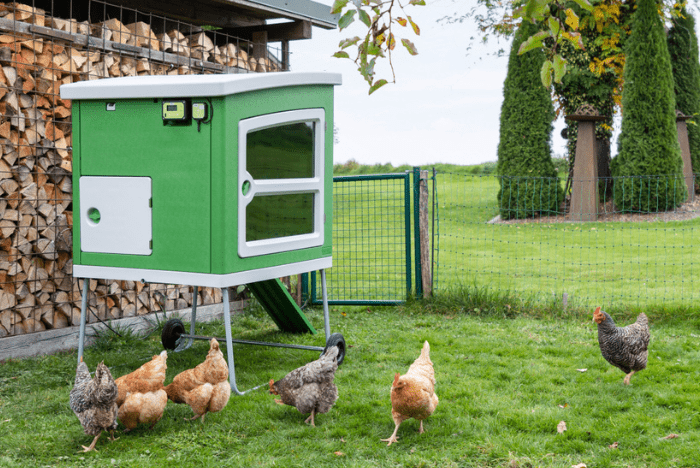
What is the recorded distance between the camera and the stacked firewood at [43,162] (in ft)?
16.2

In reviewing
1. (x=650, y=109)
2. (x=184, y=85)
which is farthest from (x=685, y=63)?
(x=184, y=85)

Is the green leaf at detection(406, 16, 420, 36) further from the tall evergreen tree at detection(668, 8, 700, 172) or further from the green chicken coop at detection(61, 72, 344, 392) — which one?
the tall evergreen tree at detection(668, 8, 700, 172)

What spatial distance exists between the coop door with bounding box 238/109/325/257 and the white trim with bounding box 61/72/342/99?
216 millimetres

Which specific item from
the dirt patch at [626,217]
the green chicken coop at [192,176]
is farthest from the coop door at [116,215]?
the dirt patch at [626,217]

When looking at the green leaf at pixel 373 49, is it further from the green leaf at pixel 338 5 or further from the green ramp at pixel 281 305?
the green ramp at pixel 281 305

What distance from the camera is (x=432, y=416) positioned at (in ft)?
12.3

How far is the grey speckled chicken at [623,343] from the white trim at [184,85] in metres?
2.54

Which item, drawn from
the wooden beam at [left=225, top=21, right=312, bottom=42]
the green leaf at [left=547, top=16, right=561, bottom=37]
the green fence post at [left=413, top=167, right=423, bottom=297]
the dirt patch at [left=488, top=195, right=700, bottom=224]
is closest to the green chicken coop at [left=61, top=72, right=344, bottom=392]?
the green leaf at [left=547, top=16, right=561, bottom=37]

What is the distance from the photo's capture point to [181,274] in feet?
13.5

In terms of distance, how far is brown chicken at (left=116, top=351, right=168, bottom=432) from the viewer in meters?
3.38

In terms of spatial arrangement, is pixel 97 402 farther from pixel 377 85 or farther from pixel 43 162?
pixel 43 162

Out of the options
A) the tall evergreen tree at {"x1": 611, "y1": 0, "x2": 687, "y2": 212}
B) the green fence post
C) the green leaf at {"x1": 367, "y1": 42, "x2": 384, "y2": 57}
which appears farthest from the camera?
the tall evergreen tree at {"x1": 611, "y1": 0, "x2": 687, "y2": 212}

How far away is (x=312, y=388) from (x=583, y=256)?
27.0 ft

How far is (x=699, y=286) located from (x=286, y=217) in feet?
19.1
